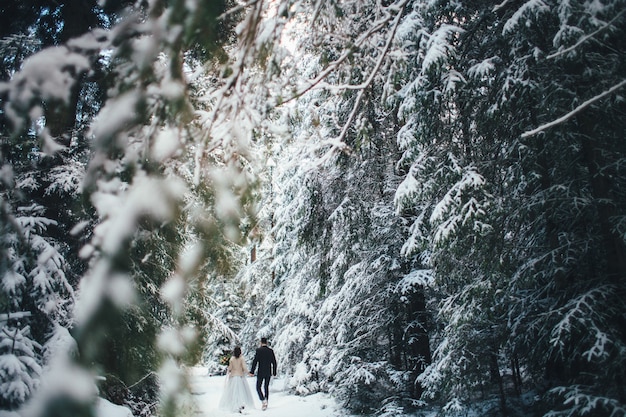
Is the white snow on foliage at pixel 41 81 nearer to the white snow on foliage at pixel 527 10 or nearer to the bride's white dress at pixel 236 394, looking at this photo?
the white snow on foliage at pixel 527 10

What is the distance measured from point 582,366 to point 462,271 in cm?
181

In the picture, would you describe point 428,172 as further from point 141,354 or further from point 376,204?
point 141,354

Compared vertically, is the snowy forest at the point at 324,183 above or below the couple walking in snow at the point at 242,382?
above

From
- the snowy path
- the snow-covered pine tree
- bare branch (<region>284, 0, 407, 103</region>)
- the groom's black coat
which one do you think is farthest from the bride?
bare branch (<region>284, 0, 407, 103</region>)

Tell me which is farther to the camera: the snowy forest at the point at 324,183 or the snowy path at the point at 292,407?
the snowy path at the point at 292,407

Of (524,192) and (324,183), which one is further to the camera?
(324,183)

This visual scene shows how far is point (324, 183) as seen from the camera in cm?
783

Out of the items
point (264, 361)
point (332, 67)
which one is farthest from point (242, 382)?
point (332, 67)

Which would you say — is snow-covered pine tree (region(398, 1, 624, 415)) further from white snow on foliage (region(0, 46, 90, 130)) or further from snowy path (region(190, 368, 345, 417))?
white snow on foliage (region(0, 46, 90, 130))

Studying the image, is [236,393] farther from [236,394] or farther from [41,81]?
[41,81]

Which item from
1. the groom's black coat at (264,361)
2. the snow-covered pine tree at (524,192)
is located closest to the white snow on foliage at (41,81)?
the snow-covered pine tree at (524,192)

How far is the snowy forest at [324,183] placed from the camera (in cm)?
224

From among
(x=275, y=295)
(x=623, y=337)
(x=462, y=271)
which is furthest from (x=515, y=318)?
(x=275, y=295)

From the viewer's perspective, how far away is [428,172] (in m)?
5.62
